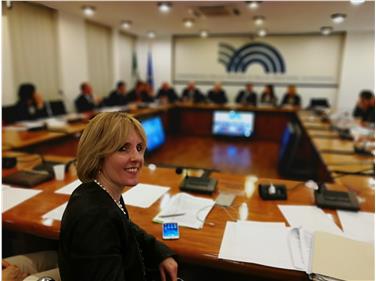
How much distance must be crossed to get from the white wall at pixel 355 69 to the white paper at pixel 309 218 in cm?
744

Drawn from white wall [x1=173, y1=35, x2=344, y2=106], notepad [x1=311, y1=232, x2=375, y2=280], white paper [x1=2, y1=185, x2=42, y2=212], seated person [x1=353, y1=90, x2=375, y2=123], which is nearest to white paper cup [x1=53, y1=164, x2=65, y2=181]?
white paper [x1=2, y1=185, x2=42, y2=212]

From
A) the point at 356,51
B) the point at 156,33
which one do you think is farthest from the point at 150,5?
the point at 356,51

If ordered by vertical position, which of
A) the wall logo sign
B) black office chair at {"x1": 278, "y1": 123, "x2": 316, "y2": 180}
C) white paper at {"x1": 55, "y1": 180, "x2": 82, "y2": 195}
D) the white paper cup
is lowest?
black office chair at {"x1": 278, "y1": 123, "x2": 316, "y2": 180}

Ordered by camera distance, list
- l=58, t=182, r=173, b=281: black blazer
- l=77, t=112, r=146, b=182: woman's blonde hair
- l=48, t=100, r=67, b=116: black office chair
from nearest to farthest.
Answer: l=58, t=182, r=173, b=281: black blazer → l=77, t=112, r=146, b=182: woman's blonde hair → l=48, t=100, r=67, b=116: black office chair

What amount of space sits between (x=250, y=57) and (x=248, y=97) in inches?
61.4

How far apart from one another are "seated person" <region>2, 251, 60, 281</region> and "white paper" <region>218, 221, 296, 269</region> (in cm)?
65

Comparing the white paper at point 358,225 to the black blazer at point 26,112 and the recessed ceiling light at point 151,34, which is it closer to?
the black blazer at point 26,112

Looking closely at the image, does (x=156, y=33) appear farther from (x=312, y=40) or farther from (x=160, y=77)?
(x=312, y=40)

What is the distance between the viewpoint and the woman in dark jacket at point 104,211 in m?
0.83

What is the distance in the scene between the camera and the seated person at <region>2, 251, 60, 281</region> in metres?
1.15

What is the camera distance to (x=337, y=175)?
2.07m

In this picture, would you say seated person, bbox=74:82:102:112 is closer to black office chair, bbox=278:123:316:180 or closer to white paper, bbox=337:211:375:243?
black office chair, bbox=278:123:316:180

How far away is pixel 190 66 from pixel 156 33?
134cm

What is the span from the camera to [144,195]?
1.60 m
